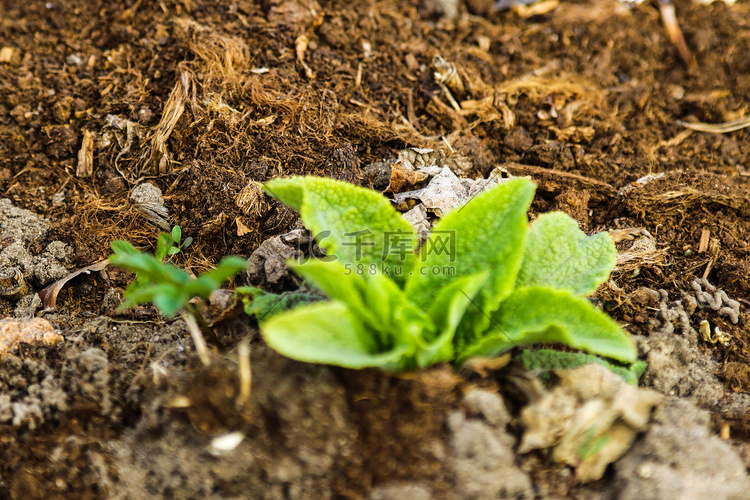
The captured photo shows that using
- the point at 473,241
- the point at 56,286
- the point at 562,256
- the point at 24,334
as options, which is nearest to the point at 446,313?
the point at 473,241

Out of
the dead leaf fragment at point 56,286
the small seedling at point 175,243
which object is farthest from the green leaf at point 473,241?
the dead leaf fragment at point 56,286

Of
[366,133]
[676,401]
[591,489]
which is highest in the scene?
[366,133]

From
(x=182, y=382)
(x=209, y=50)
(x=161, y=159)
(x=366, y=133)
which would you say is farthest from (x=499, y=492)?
(x=209, y=50)

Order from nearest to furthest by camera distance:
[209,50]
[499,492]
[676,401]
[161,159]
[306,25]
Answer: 1. [499,492]
2. [676,401]
3. [161,159]
4. [209,50]
5. [306,25]

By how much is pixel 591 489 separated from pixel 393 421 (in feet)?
1.78

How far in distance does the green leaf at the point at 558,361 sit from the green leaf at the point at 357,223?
17.0 inches

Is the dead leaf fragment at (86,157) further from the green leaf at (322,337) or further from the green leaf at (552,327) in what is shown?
the green leaf at (552,327)

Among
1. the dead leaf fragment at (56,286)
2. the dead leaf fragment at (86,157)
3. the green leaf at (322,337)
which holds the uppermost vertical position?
the green leaf at (322,337)

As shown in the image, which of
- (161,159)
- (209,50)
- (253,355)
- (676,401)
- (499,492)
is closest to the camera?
(499,492)

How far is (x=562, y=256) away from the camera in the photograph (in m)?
1.70

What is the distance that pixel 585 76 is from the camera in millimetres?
2963

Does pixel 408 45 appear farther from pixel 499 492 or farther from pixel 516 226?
pixel 499 492

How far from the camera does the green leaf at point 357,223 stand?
156cm

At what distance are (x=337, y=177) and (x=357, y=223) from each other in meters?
0.65
